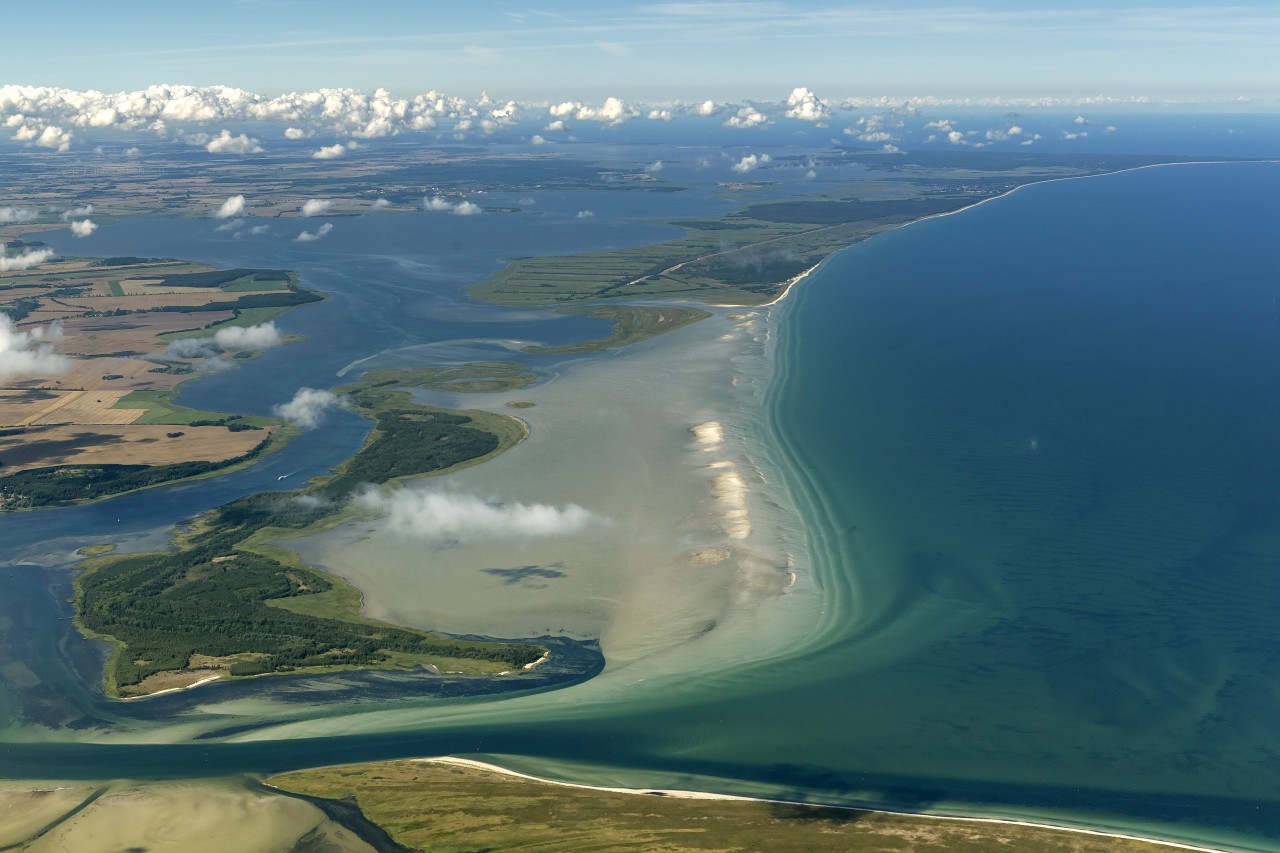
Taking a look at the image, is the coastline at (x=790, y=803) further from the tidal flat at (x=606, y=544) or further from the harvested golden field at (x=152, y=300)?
the harvested golden field at (x=152, y=300)

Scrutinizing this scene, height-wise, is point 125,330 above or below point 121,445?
above

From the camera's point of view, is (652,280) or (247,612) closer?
(247,612)

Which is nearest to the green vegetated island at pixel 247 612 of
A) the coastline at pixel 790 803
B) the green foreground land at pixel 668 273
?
the coastline at pixel 790 803

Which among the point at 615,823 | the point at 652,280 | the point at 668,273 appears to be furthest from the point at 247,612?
the point at 668,273

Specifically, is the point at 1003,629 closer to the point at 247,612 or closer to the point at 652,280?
the point at 247,612

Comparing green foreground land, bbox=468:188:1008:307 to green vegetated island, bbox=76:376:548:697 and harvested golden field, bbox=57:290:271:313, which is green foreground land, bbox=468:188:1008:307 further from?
green vegetated island, bbox=76:376:548:697

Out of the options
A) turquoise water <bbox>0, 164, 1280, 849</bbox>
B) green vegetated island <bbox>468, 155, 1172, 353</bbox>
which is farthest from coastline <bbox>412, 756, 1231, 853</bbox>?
green vegetated island <bbox>468, 155, 1172, 353</bbox>

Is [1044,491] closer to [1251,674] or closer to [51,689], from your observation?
[1251,674]
